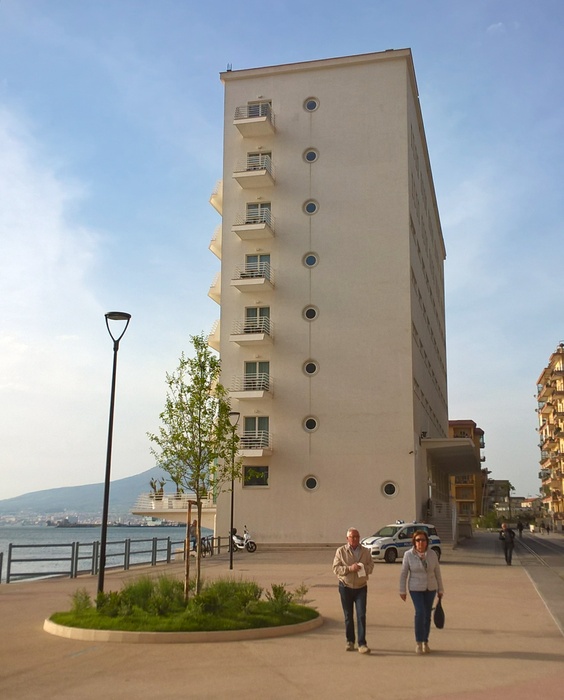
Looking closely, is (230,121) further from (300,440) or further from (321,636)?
(321,636)

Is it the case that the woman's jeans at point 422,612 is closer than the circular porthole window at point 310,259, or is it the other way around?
the woman's jeans at point 422,612

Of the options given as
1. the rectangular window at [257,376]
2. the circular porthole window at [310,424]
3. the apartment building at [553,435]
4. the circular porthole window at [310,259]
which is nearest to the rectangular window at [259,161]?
the circular porthole window at [310,259]

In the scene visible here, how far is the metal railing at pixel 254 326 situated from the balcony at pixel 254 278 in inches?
67.1

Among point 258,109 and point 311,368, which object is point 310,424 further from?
point 258,109

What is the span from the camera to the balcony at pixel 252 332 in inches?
1602

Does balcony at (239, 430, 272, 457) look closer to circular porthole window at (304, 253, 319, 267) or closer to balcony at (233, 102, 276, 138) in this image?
circular porthole window at (304, 253, 319, 267)

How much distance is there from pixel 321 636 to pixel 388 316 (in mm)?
29553

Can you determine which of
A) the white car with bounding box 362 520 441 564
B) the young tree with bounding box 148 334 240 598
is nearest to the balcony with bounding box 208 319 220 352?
the white car with bounding box 362 520 441 564

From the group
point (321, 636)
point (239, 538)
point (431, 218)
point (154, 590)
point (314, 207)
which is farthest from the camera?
point (431, 218)

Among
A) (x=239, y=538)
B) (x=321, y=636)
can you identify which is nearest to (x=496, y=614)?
(x=321, y=636)

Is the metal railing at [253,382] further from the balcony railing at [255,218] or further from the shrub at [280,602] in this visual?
the shrub at [280,602]

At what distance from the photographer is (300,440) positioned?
40.0 meters

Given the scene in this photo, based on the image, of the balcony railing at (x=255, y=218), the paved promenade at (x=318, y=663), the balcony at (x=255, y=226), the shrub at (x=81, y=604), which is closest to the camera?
the paved promenade at (x=318, y=663)

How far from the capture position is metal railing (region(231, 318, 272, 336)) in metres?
41.5
